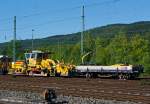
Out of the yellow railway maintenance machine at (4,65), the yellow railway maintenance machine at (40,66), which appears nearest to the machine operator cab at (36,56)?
the yellow railway maintenance machine at (40,66)

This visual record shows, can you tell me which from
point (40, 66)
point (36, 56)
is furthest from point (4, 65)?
point (40, 66)

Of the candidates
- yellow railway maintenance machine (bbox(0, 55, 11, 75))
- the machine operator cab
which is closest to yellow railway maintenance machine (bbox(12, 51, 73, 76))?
the machine operator cab

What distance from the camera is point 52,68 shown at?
48062 mm

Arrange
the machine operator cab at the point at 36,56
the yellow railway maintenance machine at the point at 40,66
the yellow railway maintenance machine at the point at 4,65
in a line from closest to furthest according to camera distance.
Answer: the yellow railway maintenance machine at the point at 40,66 → the machine operator cab at the point at 36,56 → the yellow railway maintenance machine at the point at 4,65

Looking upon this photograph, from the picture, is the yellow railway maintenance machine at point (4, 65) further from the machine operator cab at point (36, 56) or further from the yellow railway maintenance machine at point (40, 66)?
the machine operator cab at point (36, 56)

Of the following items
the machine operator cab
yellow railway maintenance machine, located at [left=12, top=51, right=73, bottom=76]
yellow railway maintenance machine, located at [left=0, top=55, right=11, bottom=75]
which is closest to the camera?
yellow railway maintenance machine, located at [left=12, top=51, right=73, bottom=76]

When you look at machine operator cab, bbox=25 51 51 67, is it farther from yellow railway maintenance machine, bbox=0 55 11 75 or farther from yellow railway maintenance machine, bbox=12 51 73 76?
yellow railway maintenance machine, bbox=0 55 11 75

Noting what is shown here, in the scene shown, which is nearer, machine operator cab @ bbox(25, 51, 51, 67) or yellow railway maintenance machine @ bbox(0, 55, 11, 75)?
machine operator cab @ bbox(25, 51, 51, 67)

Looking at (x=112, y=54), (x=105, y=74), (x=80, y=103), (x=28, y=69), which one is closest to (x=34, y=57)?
(x=28, y=69)

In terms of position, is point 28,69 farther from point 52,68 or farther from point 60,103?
point 60,103

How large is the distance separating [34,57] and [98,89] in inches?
923

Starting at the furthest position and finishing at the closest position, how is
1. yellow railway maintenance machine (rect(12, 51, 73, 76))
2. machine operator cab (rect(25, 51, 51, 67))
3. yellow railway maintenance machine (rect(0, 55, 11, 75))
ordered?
yellow railway maintenance machine (rect(0, 55, 11, 75))
machine operator cab (rect(25, 51, 51, 67))
yellow railway maintenance machine (rect(12, 51, 73, 76))

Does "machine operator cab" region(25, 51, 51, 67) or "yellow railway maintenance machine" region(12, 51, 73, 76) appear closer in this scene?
"yellow railway maintenance machine" region(12, 51, 73, 76)

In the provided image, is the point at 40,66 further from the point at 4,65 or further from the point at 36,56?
the point at 4,65
